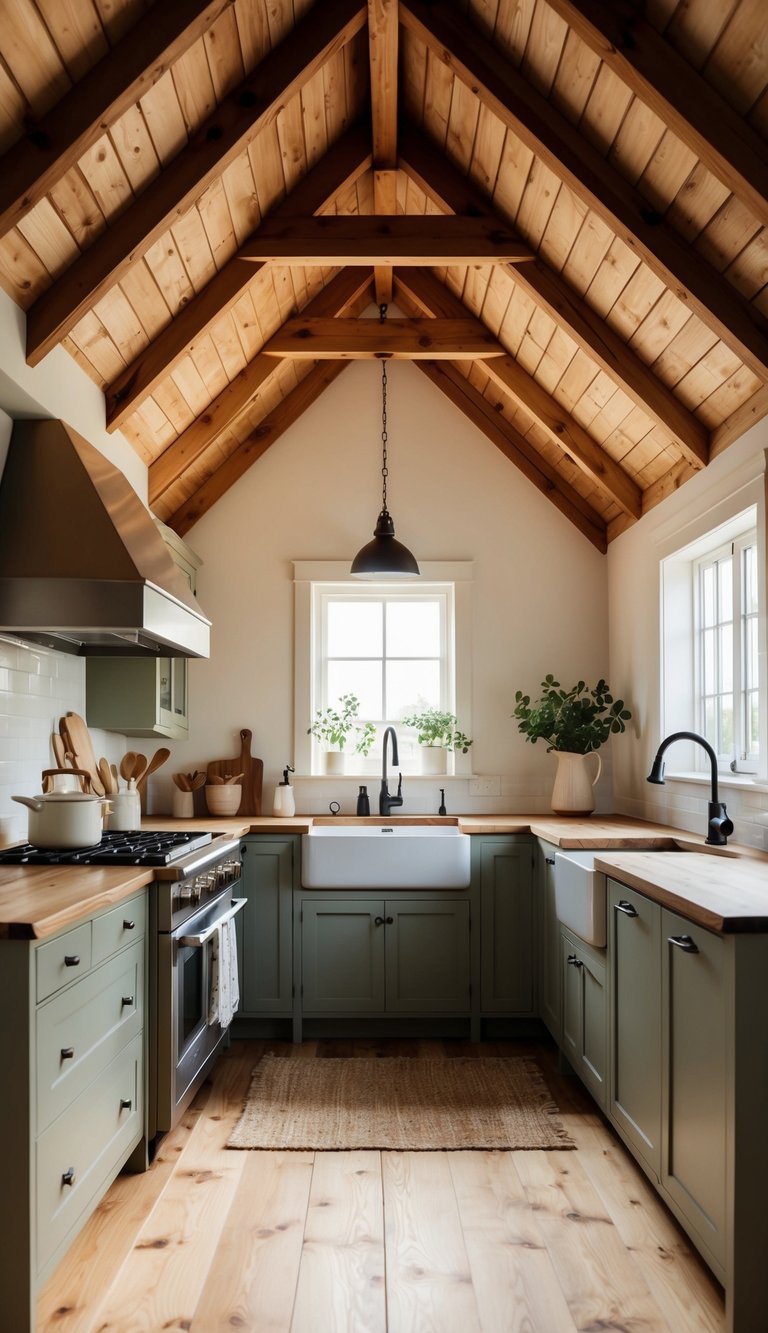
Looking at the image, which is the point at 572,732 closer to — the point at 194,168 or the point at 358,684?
the point at 358,684

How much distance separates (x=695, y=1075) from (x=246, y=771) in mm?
2893

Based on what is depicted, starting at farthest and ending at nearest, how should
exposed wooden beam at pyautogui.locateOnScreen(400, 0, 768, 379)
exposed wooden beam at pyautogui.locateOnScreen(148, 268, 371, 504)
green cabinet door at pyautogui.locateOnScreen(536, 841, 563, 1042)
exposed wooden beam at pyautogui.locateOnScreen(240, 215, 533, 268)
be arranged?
1. exposed wooden beam at pyautogui.locateOnScreen(148, 268, 371, 504)
2. green cabinet door at pyautogui.locateOnScreen(536, 841, 563, 1042)
3. exposed wooden beam at pyautogui.locateOnScreen(240, 215, 533, 268)
4. exposed wooden beam at pyautogui.locateOnScreen(400, 0, 768, 379)

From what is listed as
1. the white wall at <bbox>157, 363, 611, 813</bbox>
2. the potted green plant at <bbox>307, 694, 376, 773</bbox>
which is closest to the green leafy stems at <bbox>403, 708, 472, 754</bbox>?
the white wall at <bbox>157, 363, 611, 813</bbox>

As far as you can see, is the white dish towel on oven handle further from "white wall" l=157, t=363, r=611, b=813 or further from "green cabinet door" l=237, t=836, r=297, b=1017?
"white wall" l=157, t=363, r=611, b=813

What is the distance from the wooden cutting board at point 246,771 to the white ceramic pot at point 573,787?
4.65ft

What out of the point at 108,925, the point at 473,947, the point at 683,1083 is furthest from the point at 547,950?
the point at 108,925

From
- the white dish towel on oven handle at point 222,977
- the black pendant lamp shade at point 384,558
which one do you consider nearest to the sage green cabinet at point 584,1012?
the white dish towel on oven handle at point 222,977

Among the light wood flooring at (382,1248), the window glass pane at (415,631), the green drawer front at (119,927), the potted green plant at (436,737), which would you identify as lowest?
the light wood flooring at (382,1248)

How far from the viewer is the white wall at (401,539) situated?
484 centimetres

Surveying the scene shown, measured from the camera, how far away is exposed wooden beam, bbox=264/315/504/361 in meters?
4.26

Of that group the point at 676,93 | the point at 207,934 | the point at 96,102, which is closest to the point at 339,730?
the point at 207,934

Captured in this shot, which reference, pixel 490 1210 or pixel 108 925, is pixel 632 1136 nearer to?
pixel 490 1210

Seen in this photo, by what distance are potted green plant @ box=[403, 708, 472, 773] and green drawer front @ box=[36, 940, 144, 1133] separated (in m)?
2.12

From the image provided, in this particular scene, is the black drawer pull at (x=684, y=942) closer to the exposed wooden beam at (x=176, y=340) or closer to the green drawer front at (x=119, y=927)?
the green drawer front at (x=119, y=927)
